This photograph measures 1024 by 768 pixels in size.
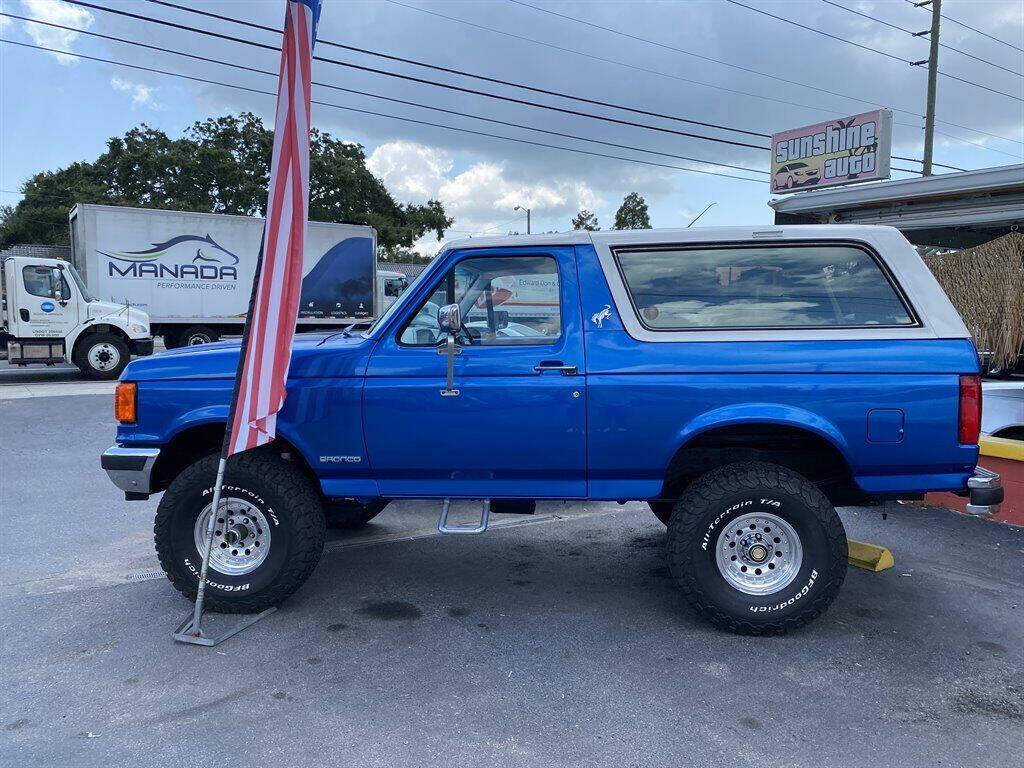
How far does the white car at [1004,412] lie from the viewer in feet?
19.7

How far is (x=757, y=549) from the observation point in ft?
12.6

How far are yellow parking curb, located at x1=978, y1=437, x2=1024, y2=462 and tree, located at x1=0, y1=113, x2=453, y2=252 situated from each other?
35.3 m

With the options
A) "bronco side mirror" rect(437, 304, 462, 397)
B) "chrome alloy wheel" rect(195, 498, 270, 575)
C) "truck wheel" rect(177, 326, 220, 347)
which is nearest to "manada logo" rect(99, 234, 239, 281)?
"truck wheel" rect(177, 326, 220, 347)

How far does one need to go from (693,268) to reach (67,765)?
3533mm

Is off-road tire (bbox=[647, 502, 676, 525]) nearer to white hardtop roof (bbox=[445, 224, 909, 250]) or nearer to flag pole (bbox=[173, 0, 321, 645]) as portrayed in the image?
white hardtop roof (bbox=[445, 224, 909, 250])

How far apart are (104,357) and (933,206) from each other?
15117mm

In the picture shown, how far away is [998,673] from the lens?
11.4 ft

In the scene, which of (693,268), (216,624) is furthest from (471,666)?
(693,268)

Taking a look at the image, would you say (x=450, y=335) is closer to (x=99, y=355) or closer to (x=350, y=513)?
(x=350, y=513)

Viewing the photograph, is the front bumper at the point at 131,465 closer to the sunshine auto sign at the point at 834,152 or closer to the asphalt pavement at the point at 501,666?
the asphalt pavement at the point at 501,666

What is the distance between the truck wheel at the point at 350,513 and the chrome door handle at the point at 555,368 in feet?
6.02

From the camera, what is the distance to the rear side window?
3.91 m

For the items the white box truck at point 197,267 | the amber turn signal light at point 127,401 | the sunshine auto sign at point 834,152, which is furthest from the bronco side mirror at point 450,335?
the sunshine auto sign at point 834,152

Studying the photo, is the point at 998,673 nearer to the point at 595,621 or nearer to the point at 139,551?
the point at 595,621
